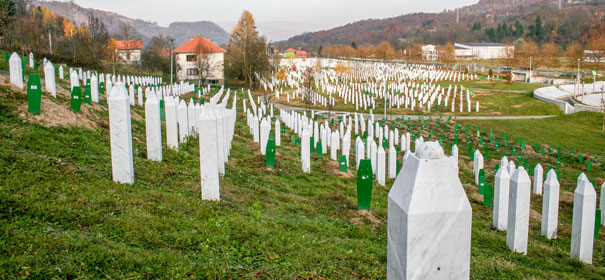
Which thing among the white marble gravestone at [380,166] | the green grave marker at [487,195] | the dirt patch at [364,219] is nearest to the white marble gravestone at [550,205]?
the green grave marker at [487,195]

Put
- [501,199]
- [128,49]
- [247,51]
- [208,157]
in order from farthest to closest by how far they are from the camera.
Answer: [247,51] → [128,49] → [501,199] → [208,157]

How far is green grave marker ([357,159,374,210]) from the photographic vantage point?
7713 millimetres

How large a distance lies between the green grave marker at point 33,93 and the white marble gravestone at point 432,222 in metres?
7.67

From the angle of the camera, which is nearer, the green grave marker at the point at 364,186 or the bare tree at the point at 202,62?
the green grave marker at the point at 364,186

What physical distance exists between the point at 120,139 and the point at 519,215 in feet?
19.9

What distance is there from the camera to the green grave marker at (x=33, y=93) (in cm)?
797

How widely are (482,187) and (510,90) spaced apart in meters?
45.8

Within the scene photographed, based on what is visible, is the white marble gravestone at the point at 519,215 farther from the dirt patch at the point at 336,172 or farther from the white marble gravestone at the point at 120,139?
the white marble gravestone at the point at 120,139

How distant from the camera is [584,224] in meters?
7.15

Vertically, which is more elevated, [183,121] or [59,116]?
[59,116]

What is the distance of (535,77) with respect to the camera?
68250mm

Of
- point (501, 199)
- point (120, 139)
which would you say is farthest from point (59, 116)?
point (501, 199)

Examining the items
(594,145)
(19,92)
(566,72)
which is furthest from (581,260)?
(566,72)

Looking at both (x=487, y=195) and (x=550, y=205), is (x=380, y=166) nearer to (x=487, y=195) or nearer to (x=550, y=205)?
(x=487, y=195)
